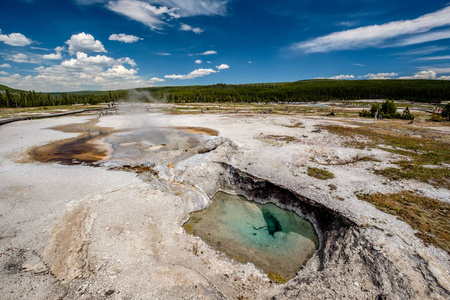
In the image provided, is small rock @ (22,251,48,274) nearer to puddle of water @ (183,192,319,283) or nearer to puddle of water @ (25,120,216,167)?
puddle of water @ (183,192,319,283)

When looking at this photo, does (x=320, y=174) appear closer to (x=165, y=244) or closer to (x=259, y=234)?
(x=259, y=234)

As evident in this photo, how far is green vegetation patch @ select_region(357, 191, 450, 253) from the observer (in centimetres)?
713

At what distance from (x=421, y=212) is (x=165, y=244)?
10824mm

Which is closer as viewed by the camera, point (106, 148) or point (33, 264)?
point (33, 264)

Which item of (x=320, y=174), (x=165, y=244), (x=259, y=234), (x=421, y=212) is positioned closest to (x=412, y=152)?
(x=320, y=174)

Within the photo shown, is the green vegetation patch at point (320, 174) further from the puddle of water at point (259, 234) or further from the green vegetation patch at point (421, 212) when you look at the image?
the puddle of water at point (259, 234)

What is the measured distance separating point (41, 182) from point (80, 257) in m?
7.38

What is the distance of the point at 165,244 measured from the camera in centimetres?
738

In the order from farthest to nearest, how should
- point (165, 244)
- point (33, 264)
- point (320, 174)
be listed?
point (320, 174) < point (165, 244) < point (33, 264)

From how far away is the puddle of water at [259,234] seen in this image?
7800 mm

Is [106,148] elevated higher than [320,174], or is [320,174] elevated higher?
[106,148]

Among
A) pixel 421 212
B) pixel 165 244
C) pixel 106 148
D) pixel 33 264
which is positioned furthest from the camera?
pixel 106 148

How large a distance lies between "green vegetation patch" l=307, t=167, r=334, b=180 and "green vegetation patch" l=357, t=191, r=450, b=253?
2.32 metres

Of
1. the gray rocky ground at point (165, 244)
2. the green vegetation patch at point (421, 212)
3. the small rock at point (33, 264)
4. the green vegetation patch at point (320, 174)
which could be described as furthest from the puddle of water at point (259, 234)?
the small rock at point (33, 264)
